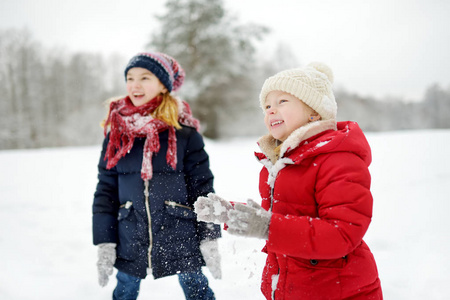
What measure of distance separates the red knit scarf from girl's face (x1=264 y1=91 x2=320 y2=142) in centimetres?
81

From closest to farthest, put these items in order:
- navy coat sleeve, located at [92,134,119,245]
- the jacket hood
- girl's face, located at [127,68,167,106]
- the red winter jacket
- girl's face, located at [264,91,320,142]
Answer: the red winter jacket, the jacket hood, girl's face, located at [264,91,320,142], navy coat sleeve, located at [92,134,119,245], girl's face, located at [127,68,167,106]

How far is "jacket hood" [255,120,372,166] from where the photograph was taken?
3.73 feet

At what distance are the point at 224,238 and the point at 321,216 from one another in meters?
2.63

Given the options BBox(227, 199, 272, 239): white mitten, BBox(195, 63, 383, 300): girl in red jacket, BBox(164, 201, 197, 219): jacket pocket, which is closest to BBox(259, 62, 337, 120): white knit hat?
BBox(195, 63, 383, 300): girl in red jacket

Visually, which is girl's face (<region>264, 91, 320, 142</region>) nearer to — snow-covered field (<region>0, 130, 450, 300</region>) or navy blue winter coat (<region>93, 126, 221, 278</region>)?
navy blue winter coat (<region>93, 126, 221, 278</region>)

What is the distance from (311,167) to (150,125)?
3.90ft

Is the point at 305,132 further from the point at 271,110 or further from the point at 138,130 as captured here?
the point at 138,130

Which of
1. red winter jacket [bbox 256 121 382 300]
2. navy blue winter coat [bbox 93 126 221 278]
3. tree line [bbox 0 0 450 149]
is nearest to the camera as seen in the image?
red winter jacket [bbox 256 121 382 300]

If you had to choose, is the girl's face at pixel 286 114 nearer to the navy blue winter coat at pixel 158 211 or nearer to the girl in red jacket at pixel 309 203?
the girl in red jacket at pixel 309 203

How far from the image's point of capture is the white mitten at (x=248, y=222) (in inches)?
42.8

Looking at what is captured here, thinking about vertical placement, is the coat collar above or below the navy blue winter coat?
above

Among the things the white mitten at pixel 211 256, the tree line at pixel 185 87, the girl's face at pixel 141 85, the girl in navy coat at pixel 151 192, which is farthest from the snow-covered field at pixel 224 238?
the tree line at pixel 185 87

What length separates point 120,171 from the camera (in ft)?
6.59

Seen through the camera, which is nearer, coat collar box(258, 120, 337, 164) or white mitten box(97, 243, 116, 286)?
coat collar box(258, 120, 337, 164)
